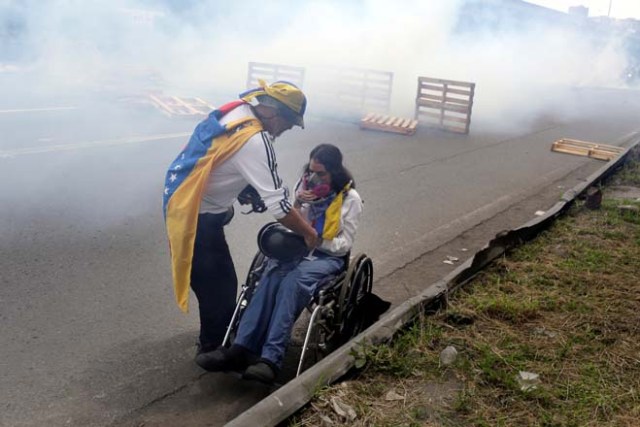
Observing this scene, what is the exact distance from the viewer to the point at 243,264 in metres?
5.78

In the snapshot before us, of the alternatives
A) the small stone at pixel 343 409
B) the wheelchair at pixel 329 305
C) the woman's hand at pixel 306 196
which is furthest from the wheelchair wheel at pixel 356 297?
the small stone at pixel 343 409

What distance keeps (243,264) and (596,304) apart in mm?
2758

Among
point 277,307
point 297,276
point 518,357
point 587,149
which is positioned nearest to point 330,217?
point 297,276

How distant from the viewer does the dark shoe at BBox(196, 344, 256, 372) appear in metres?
3.75

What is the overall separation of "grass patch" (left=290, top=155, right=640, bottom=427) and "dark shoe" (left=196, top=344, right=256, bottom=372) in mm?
621

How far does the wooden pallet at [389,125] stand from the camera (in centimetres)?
1388

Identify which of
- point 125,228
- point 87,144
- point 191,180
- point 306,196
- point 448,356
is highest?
point 191,180

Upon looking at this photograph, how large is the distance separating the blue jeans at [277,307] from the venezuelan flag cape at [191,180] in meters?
0.38

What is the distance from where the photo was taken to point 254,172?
3650mm

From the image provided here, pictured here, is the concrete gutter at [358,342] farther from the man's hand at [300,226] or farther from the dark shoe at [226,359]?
the man's hand at [300,226]

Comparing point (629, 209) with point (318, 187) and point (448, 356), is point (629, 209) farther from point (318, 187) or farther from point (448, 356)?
point (318, 187)

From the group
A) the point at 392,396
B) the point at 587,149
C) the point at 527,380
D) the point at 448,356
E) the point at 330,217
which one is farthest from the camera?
the point at 587,149

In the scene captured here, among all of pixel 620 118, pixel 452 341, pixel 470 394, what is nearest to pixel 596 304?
pixel 452 341

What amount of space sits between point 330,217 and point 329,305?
21.3 inches
